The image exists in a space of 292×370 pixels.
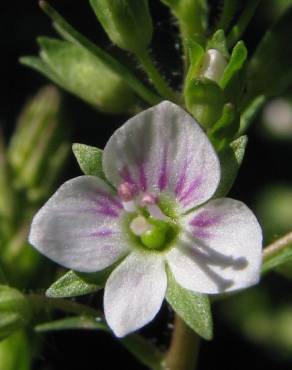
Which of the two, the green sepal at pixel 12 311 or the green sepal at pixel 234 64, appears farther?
the green sepal at pixel 12 311

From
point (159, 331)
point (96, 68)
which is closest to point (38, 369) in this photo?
point (159, 331)

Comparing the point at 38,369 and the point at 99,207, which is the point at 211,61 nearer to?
the point at 99,207

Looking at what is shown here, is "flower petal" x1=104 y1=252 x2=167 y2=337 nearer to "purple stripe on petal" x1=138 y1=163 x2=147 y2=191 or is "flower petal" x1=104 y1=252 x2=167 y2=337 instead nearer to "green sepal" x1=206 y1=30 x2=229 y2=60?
"purple stripe on petal" x1=138 y1=163 x2=147 y2=191

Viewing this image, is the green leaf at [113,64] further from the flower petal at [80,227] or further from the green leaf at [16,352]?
the green leaf at [16,352]

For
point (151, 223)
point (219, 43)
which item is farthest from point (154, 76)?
point (151, 223)

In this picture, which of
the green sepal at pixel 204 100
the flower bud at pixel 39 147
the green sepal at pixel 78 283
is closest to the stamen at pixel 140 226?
the green sepal at pixel 78 283

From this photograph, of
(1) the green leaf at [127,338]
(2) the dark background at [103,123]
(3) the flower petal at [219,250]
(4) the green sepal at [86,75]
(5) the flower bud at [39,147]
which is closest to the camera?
(3) the flower petal at [219,250]
